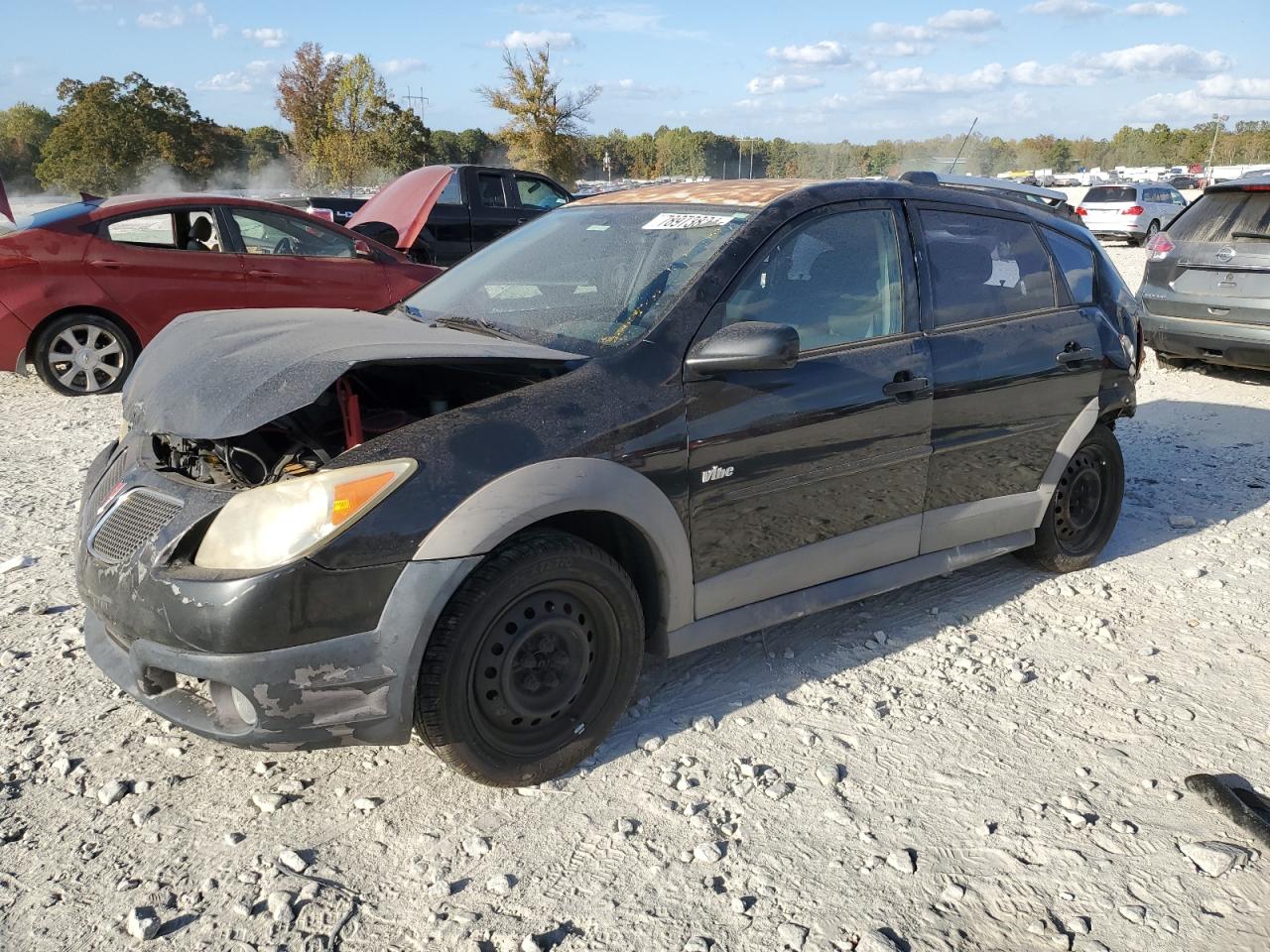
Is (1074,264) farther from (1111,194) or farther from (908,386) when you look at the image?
(1111,194)

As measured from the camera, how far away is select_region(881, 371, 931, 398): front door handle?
3646mm

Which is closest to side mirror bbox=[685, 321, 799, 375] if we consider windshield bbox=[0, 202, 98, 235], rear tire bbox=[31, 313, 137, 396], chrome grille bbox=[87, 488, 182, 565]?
chrome grille bbox=[87, 488, 182, 565]

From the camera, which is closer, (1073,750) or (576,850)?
(576,850)

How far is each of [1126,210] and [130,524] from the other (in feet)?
84.8

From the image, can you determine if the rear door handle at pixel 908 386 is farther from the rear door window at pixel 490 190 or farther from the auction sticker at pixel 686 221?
the rear door window at pixel 490 190

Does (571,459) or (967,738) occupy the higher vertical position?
(571,459)

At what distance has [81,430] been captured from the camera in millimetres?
6836

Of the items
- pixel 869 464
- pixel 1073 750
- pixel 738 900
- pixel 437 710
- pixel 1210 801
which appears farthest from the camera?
pixel 869 464

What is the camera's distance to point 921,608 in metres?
4.29

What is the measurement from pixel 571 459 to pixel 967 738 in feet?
5.38

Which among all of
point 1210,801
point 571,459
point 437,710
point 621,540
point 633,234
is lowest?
point 1210,801

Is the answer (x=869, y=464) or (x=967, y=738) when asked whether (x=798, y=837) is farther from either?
(x=869, y=464)

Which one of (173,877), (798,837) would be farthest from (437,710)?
(798,837)

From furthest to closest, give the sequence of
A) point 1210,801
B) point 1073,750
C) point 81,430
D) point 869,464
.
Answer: point 81,430, point 869,464, point 1073,750, point 1210,801
